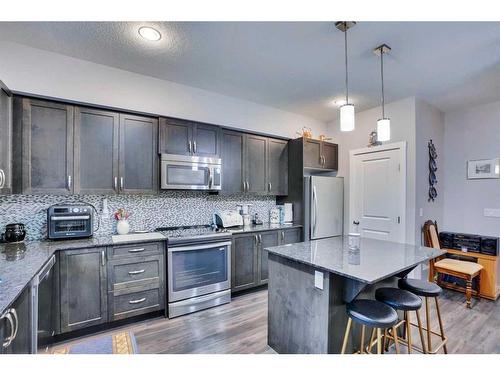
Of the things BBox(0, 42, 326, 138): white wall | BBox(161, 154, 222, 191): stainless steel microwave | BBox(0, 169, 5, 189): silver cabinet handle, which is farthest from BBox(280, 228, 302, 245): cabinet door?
BBox(0, 169, 5, 189): silver cabinet handle

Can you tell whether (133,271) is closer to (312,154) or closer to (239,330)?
(239,330)

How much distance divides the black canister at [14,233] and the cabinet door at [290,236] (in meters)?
2.95

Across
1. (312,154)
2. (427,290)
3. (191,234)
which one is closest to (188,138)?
(191,234)

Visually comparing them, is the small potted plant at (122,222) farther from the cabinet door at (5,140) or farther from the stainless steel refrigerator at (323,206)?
the stainless steel refrigerator at (323,206)

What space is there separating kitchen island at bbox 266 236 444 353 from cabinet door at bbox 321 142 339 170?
2.26m

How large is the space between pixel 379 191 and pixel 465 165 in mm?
1503

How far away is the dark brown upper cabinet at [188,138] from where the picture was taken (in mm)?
2943

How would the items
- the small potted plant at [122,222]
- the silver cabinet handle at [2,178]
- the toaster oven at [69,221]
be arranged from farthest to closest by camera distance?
the small potted plant at [122,222] < the toaster oven at [69,221] < the silver cabinet handle at [2,178]

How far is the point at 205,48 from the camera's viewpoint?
2.41 metres

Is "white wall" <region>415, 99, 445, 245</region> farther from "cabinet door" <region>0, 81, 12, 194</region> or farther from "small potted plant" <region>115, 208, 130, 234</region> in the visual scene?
"cabinet door" <region>0, 81, 12, 194</region>

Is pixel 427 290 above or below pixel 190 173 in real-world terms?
below

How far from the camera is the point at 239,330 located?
2.46 meters

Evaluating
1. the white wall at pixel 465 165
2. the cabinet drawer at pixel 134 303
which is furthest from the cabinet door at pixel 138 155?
the white wall at pixel 465 165

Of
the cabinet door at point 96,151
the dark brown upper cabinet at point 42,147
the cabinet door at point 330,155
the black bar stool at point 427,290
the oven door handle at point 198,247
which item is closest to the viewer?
the black bar stool at point 427,290
